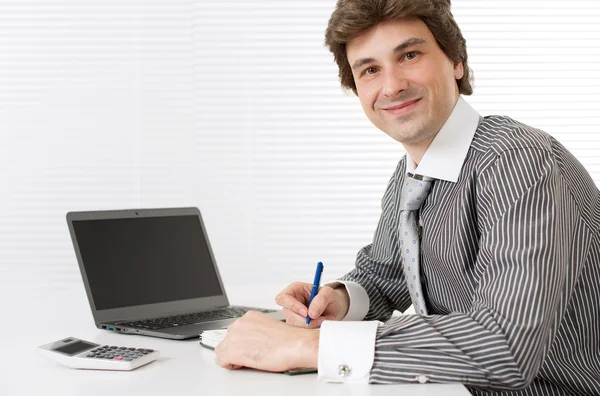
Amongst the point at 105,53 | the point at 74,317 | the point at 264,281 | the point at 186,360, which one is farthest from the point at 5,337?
the point at 105,53

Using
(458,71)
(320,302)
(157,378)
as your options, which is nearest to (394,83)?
(458,71)

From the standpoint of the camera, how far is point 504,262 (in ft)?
3.77

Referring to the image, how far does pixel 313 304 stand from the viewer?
Result: 1.44m

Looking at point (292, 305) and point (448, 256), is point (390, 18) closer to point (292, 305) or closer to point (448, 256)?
point (448, 256)

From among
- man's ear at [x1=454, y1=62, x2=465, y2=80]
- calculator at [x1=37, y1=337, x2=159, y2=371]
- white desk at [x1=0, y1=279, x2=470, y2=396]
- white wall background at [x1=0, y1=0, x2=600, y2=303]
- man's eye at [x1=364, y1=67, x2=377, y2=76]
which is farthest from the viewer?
white wall background at [x1=0, y1=0, x2=600, y2=303]

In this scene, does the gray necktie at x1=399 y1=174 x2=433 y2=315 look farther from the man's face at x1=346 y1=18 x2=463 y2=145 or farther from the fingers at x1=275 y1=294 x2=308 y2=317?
the fingers at x1=275 y1=294 x2=308 y2=317

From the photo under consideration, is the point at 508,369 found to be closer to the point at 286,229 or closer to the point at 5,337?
the point at 5,337

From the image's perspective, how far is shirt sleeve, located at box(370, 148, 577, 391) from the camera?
1066mm

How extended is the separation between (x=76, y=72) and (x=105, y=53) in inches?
7.6

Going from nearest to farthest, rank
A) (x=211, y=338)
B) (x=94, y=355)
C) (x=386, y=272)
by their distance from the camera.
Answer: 1. (x=94, y=355)
2. (x=211, y=338)
3. (x=386, y=272)

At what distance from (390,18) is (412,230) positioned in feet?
1.46

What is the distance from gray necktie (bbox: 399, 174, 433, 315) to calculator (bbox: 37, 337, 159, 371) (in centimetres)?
58

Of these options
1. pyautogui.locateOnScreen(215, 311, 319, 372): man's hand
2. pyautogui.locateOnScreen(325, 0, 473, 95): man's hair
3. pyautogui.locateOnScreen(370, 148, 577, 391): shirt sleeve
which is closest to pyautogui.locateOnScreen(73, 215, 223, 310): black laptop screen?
pyautogui.locateOnScreen(215, 311, 319, 372): man's hand

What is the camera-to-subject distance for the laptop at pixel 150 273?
5.28 feet
